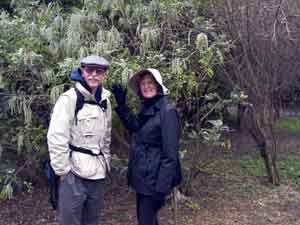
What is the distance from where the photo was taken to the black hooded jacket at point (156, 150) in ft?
13.9

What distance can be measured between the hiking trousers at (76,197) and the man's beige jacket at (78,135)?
0.24ft

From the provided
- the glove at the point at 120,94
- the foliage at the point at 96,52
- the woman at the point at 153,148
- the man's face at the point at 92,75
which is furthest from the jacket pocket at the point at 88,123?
the foliage at the point at 96,52

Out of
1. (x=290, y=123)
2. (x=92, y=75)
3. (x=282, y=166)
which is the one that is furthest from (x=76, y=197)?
(x=290, y=123)

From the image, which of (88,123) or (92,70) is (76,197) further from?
(92,70)

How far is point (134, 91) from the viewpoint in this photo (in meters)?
4.62

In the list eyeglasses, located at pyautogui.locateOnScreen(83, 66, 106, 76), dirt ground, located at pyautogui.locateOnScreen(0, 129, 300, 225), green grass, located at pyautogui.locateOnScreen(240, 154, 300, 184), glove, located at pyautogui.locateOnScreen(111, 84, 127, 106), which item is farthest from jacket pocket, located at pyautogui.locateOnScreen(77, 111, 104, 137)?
green grass, located at pyautogui.locateOnScreen(240, 154, 300, 184)

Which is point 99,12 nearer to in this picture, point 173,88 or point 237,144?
point 173,88

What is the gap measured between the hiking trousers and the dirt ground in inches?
74.9

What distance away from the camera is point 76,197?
411cm

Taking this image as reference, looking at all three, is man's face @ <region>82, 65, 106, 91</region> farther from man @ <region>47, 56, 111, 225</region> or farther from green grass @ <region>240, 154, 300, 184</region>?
green grass @ <region>240, 154, 300, 184</region>

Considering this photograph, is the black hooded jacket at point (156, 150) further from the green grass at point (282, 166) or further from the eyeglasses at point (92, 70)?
the green grass at point (282, 166)

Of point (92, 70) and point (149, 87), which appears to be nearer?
point (92, 70)

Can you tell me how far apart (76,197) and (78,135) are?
505mm

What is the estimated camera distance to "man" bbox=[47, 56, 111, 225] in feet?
13.1
